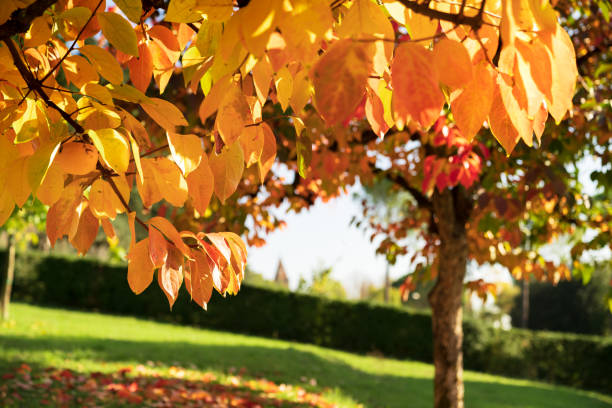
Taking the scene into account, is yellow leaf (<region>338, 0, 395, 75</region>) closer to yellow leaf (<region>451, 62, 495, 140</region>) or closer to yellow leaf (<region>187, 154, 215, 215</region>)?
yellow leaf (<region>451, 62, 495, 140</region>)

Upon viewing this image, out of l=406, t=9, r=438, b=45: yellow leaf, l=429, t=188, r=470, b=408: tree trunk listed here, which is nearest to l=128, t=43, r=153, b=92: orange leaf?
l=406, t=9, r=438, b=45: yellow leaf

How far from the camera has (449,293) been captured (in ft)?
16.9

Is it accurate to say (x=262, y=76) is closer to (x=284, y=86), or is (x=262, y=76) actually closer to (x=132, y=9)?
(x=284, y=86)

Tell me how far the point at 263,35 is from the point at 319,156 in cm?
369

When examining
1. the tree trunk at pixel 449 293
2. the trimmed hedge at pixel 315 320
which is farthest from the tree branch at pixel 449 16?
the trimmed hedge at pixel 315 320

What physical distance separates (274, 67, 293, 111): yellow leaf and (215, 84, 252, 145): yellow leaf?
0.18 meters

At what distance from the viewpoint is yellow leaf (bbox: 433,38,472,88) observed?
0.68m

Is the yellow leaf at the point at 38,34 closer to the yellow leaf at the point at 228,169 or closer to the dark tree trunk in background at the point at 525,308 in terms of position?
the yellow leaf at the point at 228,169

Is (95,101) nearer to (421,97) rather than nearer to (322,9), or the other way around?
(322,9)

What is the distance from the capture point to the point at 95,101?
106 centimetres

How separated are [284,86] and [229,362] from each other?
28.1ft

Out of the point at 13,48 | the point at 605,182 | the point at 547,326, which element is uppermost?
the point at 605,182

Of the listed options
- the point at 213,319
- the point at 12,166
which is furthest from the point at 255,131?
the point at 213,319

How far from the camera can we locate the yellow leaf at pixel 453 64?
0.68 meters
